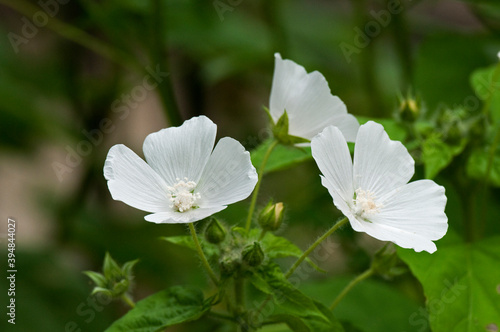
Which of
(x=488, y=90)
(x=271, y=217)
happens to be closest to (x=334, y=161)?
(x=271, y=217)

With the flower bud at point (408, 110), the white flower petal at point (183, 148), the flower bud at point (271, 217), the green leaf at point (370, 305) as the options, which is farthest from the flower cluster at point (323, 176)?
the green leaf at point (370, 305)

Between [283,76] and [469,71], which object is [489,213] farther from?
[283,76]

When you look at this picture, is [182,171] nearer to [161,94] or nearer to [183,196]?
[183,196]

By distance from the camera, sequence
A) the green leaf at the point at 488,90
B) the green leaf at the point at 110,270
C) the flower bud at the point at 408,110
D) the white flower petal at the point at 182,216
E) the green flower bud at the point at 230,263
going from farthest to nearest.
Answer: the green leaf at the point at 488,90 < the flower bud at the point at 408,110 < the green leaf at the point at 110,270 < the green flower bud at the point at 230,263 < the white flower petal at the point at 182,216

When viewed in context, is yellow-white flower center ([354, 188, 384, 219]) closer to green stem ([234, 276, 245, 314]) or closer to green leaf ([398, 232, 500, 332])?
green leaf ([398, 232, 500, 332])

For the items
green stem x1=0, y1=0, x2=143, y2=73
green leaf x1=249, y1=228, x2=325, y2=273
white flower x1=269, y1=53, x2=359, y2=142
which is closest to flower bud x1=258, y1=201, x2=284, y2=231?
green leaf x1=249, y1=228, x2=325, y2=273

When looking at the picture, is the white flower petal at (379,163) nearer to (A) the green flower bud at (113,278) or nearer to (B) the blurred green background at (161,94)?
(A) the green flower bud at (113,278)
